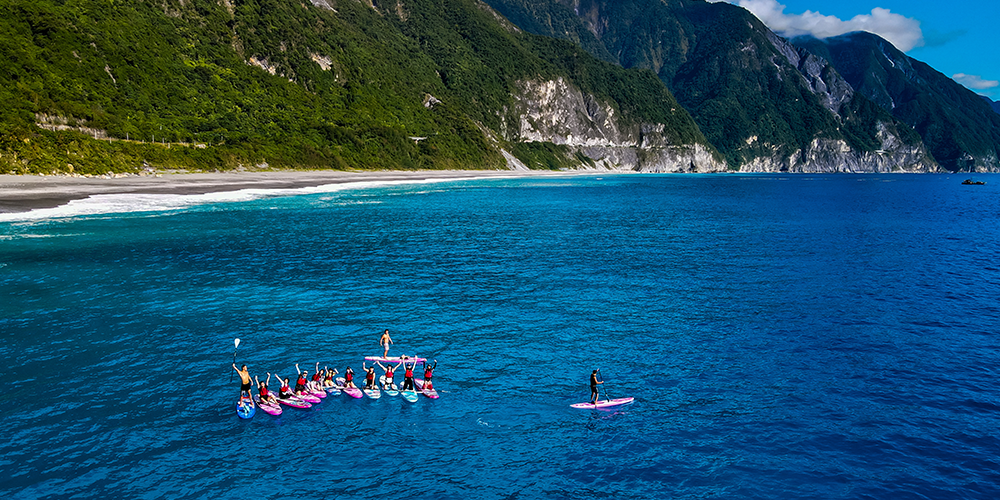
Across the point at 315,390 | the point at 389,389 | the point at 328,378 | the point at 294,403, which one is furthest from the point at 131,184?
the point at 389,389

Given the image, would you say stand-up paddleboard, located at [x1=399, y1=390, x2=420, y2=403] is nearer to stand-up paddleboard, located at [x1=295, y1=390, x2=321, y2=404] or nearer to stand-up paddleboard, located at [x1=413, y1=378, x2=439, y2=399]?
stand-up paddleboard, located at [x1=413, y1=378, x2=439, y2=399]

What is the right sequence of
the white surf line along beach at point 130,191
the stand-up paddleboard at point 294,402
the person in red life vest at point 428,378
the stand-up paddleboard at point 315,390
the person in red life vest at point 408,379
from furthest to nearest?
the white surf line along beach at point 130,191, the person in red life vest at point 428,378, the person in red life vest at point 408,379, the stand-up paddleboard at point 315,390, the stand-up paddleboard at point 294,402

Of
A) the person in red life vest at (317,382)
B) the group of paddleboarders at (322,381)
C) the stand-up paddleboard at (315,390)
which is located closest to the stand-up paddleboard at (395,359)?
the group of paddleboarders at (322,381)

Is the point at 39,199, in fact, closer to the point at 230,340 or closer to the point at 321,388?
the point at 230,340

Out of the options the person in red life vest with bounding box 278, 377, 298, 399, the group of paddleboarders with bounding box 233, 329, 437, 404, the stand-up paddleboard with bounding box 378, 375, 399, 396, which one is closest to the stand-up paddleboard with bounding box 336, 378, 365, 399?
the group of paddleboarders with bounding box 233, 329, 437, 404

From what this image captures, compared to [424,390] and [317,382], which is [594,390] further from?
[317,382]

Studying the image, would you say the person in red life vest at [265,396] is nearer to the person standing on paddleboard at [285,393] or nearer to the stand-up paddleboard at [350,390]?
the person standing on paddleboard at [285,393]
